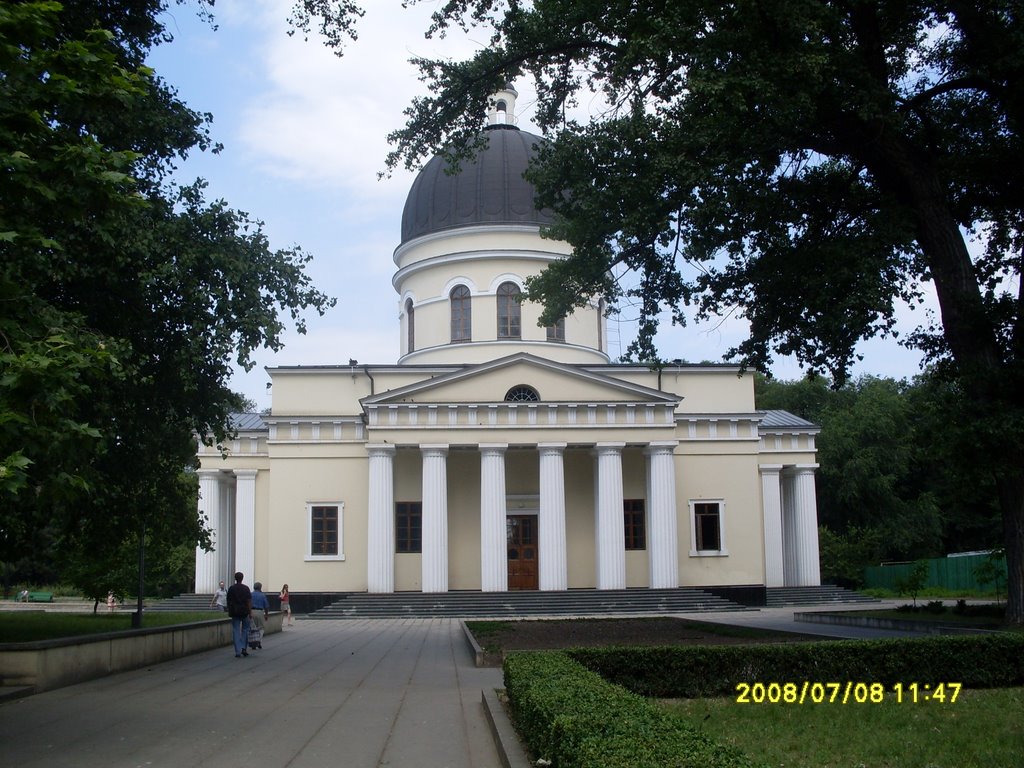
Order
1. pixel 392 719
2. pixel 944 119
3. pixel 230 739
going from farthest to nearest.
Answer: pixel 944 119 → pixel 392 719 → pixel 230 739

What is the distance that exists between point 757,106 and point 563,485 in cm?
2281

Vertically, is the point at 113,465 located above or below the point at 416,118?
below

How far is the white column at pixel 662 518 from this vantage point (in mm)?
37656

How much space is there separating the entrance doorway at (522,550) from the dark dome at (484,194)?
12625mm

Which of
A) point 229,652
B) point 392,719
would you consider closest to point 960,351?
point 392,719

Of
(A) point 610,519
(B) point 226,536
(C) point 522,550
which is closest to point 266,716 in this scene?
(A) point 610,519

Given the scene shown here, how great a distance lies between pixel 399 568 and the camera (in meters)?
39.4

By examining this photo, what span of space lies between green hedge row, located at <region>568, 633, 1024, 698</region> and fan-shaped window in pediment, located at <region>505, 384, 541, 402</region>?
25854 mm

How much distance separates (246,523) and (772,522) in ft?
69.9

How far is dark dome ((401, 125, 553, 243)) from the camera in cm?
4403

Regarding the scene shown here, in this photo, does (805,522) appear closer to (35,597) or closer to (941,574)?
(941,574)

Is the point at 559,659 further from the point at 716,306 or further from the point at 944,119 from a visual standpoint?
the point at 944,119

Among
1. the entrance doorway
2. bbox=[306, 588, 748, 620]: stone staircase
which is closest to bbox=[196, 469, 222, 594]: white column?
bbox=[306, 588, 748, 620]: stone staircase

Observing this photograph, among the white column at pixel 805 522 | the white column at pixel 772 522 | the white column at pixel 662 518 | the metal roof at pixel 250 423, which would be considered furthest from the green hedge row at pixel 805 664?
the metal roof at pixel 250 423
